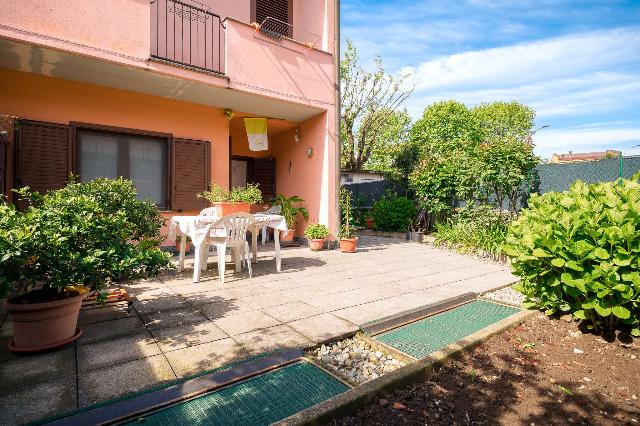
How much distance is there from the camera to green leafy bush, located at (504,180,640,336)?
8.44 feet

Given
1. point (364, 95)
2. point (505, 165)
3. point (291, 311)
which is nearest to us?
point (291, 311)

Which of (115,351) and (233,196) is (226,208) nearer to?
(233,196)

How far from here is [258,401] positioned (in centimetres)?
196

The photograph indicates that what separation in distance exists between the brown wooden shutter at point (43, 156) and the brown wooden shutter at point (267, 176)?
4887 mm

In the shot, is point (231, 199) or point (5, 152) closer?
point (5, 152)

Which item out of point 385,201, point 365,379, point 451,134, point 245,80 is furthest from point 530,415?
point 451,134

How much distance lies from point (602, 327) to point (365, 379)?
7.13ft

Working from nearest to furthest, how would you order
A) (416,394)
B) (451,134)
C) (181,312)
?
(416,394)
(181,312)
(451,134)

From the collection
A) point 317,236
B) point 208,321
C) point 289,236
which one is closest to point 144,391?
point 208,321

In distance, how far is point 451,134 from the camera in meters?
27.1

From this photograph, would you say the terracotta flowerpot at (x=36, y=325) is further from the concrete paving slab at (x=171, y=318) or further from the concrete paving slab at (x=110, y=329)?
the concrete paving slab at (x=171, y=318)

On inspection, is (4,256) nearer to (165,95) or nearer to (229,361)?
(229,361)

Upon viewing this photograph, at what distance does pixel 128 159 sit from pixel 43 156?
1.33m

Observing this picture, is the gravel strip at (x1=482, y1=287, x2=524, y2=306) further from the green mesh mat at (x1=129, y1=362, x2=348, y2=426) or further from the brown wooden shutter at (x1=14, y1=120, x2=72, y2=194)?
the brown wooden shutter at (x1=14, y1=120, x2=72, y2=194)
